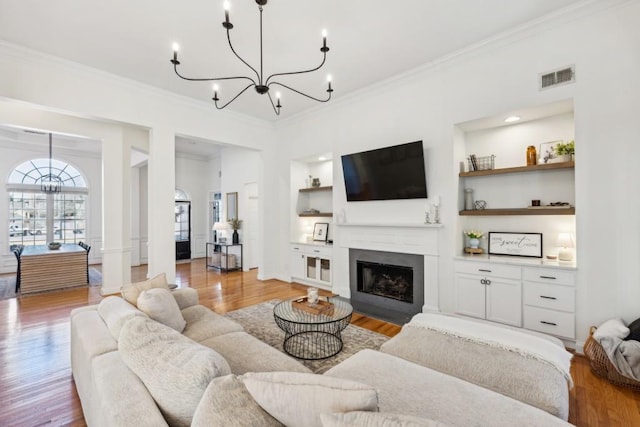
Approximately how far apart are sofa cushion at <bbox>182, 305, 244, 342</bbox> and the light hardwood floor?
2.81 feet

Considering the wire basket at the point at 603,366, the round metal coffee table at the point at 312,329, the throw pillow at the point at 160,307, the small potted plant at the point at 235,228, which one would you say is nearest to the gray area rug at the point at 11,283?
the small potted plant at the point at 235,228

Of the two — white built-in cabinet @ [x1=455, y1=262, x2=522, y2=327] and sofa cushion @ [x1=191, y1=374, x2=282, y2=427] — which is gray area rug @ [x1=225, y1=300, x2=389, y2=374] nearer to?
white built-in cabinet @ [x1=455, y1=262, x2=522, y2=327]

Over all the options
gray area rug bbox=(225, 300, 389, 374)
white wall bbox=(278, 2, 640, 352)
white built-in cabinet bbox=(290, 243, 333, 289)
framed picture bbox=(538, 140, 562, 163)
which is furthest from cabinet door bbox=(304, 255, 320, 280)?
framed picture bbox=(538, 140, 562, 163)

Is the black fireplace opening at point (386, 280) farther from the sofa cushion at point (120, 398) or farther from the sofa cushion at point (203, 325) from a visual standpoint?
the sofa cushion at point (120, 398)

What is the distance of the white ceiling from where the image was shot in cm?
275

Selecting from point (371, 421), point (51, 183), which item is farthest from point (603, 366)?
point (51, 183)

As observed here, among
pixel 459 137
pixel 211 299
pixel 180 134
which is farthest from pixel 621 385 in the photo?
pixel 180 134

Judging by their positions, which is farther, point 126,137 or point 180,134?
point 126,137

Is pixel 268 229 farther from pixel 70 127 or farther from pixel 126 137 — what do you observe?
pixel 70 127

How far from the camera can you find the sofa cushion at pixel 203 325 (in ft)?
7.55

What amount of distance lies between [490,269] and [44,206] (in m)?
10.2

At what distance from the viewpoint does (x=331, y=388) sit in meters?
0.94

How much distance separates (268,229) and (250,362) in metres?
4.36

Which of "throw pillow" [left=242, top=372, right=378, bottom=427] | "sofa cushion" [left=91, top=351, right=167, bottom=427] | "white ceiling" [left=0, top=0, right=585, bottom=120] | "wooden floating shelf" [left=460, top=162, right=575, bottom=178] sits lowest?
"sofa cushion" [left=91, top=351, right=167, bottom=427]
